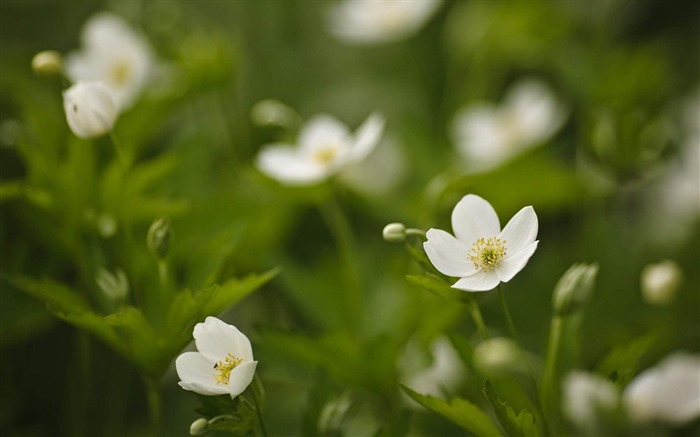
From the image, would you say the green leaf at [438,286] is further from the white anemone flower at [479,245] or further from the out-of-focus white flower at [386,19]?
the out-of-focus white flower at [386,19]

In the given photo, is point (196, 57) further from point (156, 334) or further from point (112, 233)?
point (156, 334)

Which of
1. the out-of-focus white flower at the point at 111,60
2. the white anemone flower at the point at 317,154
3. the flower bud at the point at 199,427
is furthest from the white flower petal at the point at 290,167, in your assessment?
the flower bud at the point at 199,427

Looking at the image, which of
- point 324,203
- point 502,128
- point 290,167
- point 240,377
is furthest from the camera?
point 502,128

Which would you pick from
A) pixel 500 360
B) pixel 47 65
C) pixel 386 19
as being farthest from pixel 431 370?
pixel 386 19

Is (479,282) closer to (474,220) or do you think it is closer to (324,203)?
(474,220)

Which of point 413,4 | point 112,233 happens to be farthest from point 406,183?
point 112,233

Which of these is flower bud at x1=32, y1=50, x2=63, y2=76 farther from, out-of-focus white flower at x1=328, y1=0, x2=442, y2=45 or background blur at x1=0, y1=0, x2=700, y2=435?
out-of-focus white flower at x1=328, y1=0, x2=442, y2=45

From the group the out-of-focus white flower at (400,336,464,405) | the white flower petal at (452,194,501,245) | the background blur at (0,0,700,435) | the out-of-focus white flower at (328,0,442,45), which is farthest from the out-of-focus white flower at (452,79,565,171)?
the white flower petal at (452,194,501,245)
